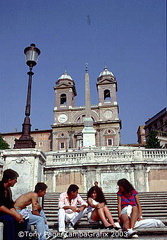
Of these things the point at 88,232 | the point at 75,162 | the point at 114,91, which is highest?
the point at 114,91

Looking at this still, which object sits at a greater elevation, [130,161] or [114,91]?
[114,91]

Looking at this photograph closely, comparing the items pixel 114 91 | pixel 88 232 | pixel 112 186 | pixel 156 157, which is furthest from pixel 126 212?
pixel 114 91

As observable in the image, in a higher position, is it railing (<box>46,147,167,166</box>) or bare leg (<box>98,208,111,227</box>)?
railing (<box>46,147,167,166</box>)

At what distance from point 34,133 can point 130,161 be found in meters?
40.5

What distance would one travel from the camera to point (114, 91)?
2000 inches

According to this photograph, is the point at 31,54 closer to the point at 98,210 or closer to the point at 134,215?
the point at 98,210

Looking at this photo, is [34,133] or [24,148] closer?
[24,148]

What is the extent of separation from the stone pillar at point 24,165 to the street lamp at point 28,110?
0.32m

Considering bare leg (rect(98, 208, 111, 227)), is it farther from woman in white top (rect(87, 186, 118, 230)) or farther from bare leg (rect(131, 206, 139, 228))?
bare leg (rect(131, 206, 139, 228))

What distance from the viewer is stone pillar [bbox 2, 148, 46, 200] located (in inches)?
254

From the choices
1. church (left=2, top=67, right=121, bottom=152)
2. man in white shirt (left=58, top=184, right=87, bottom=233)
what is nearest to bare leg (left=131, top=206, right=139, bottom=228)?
man in white shirt (left=58, top=184, right=87, bottom=233)

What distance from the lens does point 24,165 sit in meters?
6.69

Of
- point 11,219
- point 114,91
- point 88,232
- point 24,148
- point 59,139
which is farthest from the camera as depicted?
point 114,91

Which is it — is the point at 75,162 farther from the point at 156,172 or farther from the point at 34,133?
the point at 34,133
